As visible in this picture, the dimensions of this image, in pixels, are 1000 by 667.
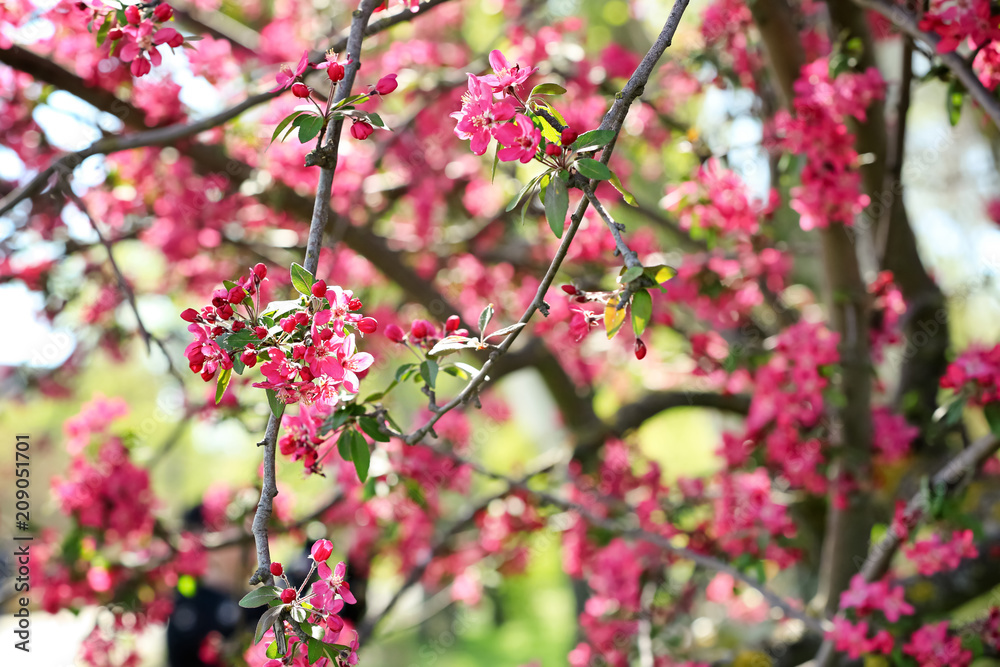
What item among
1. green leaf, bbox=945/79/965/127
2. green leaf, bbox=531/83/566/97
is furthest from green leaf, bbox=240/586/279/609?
green leaf, bbox=945/79/965/127

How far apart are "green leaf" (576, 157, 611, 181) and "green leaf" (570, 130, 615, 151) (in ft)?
0.12

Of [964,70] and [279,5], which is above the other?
[279,5]

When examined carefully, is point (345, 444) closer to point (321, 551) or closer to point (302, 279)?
point (321, 551)

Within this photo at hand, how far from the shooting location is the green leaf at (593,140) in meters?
1.16

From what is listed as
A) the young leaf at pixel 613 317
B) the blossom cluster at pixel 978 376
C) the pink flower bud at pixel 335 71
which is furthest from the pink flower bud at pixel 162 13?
the blossom cluster at pixel 978 376

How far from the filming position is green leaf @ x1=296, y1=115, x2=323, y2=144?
128cm

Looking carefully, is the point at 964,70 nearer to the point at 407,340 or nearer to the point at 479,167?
the point at 407,340

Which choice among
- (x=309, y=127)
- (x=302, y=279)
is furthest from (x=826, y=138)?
(x=302, y=279)

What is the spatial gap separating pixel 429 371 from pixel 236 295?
0.35m

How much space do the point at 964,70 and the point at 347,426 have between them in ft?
5.80

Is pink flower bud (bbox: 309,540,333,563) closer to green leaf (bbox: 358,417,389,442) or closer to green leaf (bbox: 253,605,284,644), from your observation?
green leaf (bbox: 253,605,284,644)

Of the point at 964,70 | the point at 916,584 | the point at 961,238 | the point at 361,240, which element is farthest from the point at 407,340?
the point at 961,238

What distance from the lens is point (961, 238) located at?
12688mm

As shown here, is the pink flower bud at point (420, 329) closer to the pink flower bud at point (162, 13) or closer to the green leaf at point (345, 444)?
the green leaf at point (345, 444)
